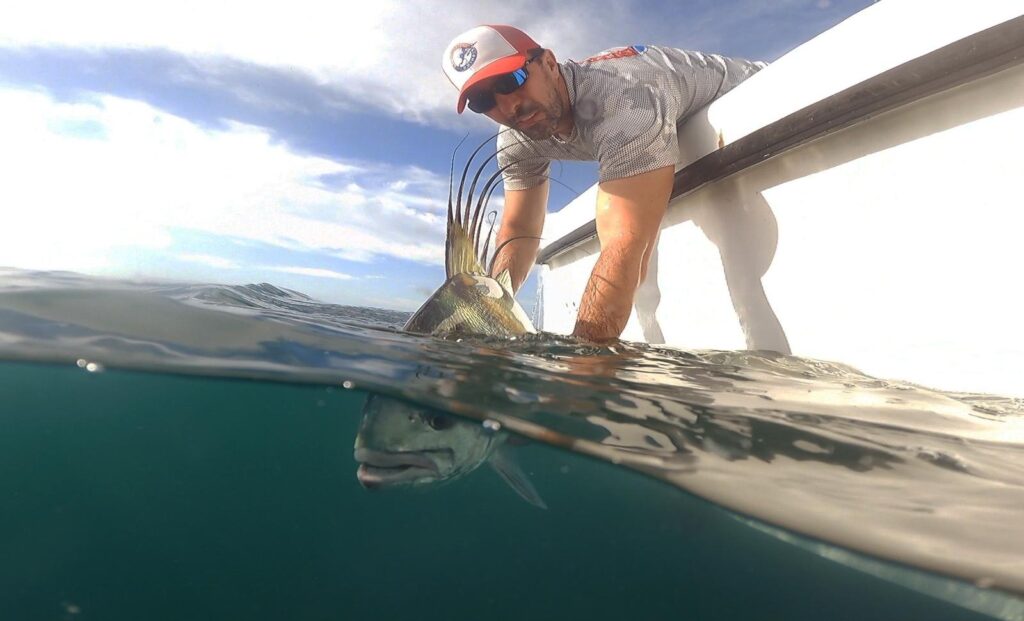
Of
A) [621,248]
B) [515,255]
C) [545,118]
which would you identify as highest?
[545,118]

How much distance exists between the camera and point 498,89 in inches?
130

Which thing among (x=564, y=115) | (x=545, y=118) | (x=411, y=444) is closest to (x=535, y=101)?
(x=545, y=118)

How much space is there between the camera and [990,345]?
79.2 inches

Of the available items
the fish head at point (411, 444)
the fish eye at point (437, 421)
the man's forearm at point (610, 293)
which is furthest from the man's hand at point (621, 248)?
the fish eye at point (437, 421)

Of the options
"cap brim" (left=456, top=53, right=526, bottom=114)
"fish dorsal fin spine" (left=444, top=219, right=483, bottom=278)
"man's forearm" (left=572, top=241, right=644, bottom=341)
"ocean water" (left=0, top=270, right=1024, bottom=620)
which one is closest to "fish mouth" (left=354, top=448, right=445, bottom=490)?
"ocean water" (left=0, top=270, right=1024, bottom=620)

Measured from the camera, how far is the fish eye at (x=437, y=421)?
2.04m

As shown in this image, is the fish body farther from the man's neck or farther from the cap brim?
the man's neck

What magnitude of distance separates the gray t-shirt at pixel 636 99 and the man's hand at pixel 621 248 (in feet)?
0.33

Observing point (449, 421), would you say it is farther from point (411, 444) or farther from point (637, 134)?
point (637, 134)

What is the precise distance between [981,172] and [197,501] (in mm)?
6292

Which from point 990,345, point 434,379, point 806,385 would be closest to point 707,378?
point 806,385

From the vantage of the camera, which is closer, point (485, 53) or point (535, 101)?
point (485, 53)

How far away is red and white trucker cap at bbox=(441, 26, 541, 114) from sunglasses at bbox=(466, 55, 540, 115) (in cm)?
3

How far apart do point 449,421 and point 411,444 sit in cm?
20
